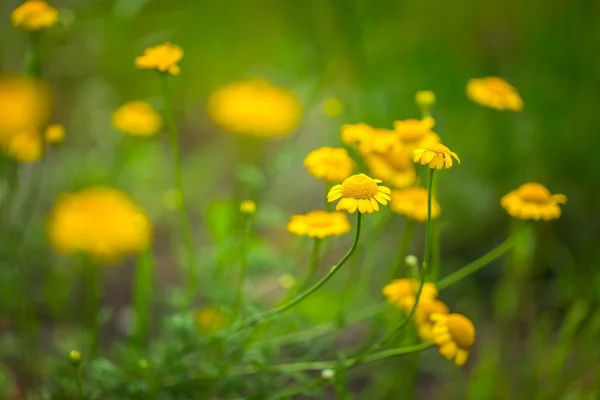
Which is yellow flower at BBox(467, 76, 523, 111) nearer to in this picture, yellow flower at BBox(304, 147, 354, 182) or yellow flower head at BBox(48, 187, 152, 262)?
yellow flower at BBox(304, 147, 354, 182)

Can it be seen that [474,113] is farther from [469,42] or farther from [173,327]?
[173,327]

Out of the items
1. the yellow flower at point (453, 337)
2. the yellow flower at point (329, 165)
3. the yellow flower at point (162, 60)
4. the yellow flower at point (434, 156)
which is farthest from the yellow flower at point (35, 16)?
the yellow flower at point (453, 337)

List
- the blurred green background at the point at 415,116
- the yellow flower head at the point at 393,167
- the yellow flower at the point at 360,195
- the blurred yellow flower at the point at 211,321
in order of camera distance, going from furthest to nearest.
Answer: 1. the blurred green background at the point at 415,116
2. the blurred yellow flower at the point at 211,321
3. the yellow flower head at the point at 393,167
4. the yellow flower at the point at 360,195

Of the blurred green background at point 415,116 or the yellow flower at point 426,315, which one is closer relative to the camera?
the yellow flower at point 426,315

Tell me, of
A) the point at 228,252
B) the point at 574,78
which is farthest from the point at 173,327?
the point at 574,78

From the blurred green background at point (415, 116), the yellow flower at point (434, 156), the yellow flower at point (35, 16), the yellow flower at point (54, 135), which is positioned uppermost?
the yellow flower at point (434, 156)

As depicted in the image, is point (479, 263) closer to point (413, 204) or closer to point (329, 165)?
point (413, 204)

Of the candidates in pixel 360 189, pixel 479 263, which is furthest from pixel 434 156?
pixel 479 263

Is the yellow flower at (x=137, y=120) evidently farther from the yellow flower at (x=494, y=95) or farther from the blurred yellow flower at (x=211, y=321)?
the yellow flower at (x=494, y=95)
